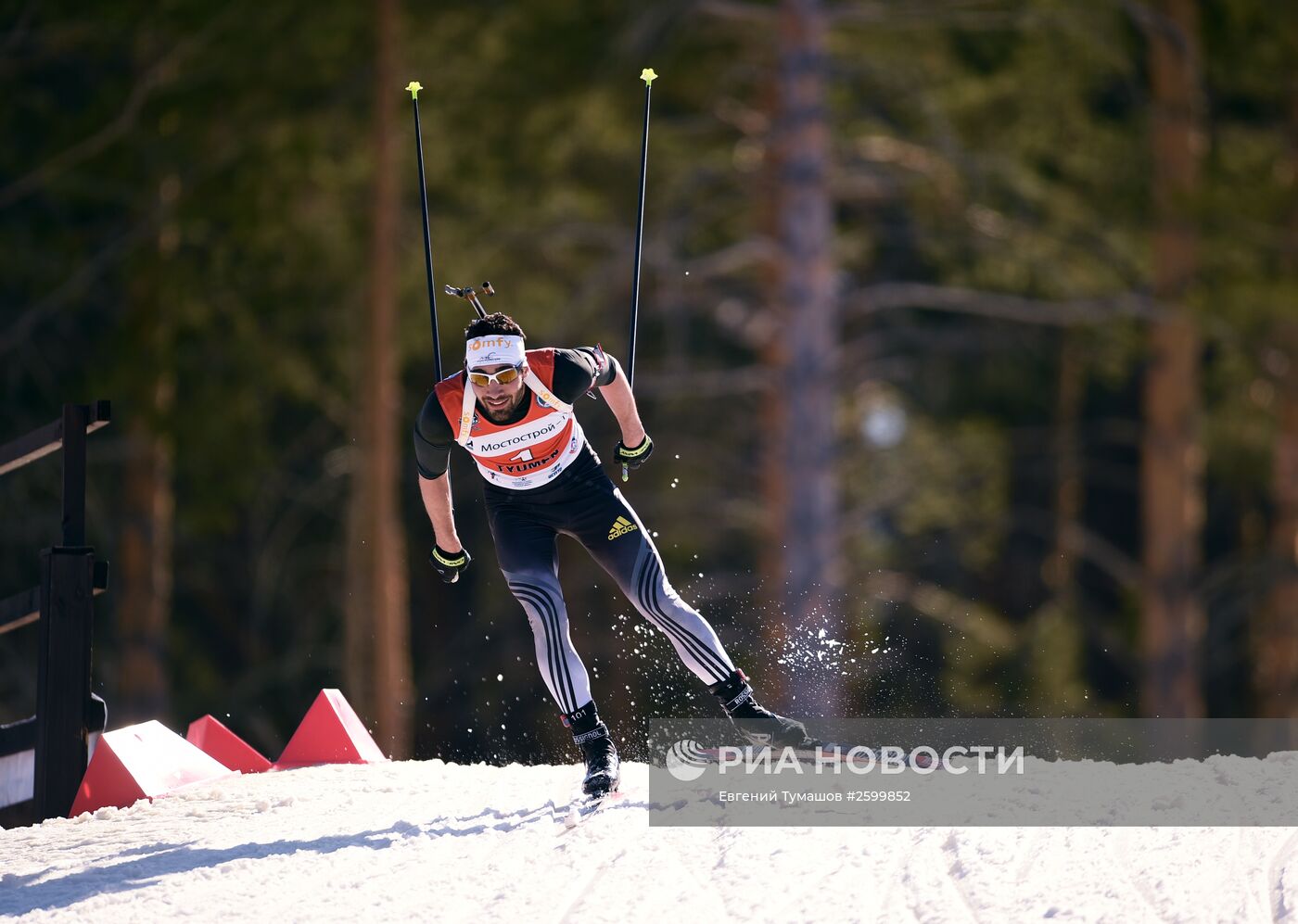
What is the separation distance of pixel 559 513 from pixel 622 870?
5.51 ft

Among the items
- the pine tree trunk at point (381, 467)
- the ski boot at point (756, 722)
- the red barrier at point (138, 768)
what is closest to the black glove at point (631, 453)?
the ski boot at point (756, 722)

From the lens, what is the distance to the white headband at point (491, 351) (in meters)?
6.54

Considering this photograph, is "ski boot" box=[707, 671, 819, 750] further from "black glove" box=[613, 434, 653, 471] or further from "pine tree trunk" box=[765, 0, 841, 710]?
"pine tree trunk" box=[765, 0, 841, 710]

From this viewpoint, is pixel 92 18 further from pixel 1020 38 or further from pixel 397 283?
pixel 1020 38

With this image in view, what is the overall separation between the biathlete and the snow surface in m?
0.59

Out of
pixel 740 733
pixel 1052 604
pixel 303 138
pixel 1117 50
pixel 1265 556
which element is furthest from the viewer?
pixel 1052 604

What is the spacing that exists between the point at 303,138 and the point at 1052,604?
1183 centimetres

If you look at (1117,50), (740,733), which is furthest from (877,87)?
(740,733)

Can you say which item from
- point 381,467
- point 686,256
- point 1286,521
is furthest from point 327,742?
point 1286,521

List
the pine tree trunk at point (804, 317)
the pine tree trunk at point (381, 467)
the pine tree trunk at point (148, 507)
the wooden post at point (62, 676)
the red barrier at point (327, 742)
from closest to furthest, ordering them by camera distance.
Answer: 1. the wooden post at point (62, 676)
2. the red barrier at point (327, 742)
3. the pine tree trunk at point (804, 317)
4. the pine tree trunk at point (381, 467)
5. the pine tree trunk at point (148, 507)

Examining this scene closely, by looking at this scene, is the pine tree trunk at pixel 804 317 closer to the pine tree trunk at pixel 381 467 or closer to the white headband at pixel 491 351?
the pine tree trunk at pixel 381 467

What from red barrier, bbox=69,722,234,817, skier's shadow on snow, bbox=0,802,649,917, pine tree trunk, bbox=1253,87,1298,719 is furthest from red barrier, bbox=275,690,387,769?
pine tree trunk, bbox=1253,87,1298,719

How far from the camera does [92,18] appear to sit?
1567 centimetres

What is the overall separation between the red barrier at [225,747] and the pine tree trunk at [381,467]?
6.37 metres
